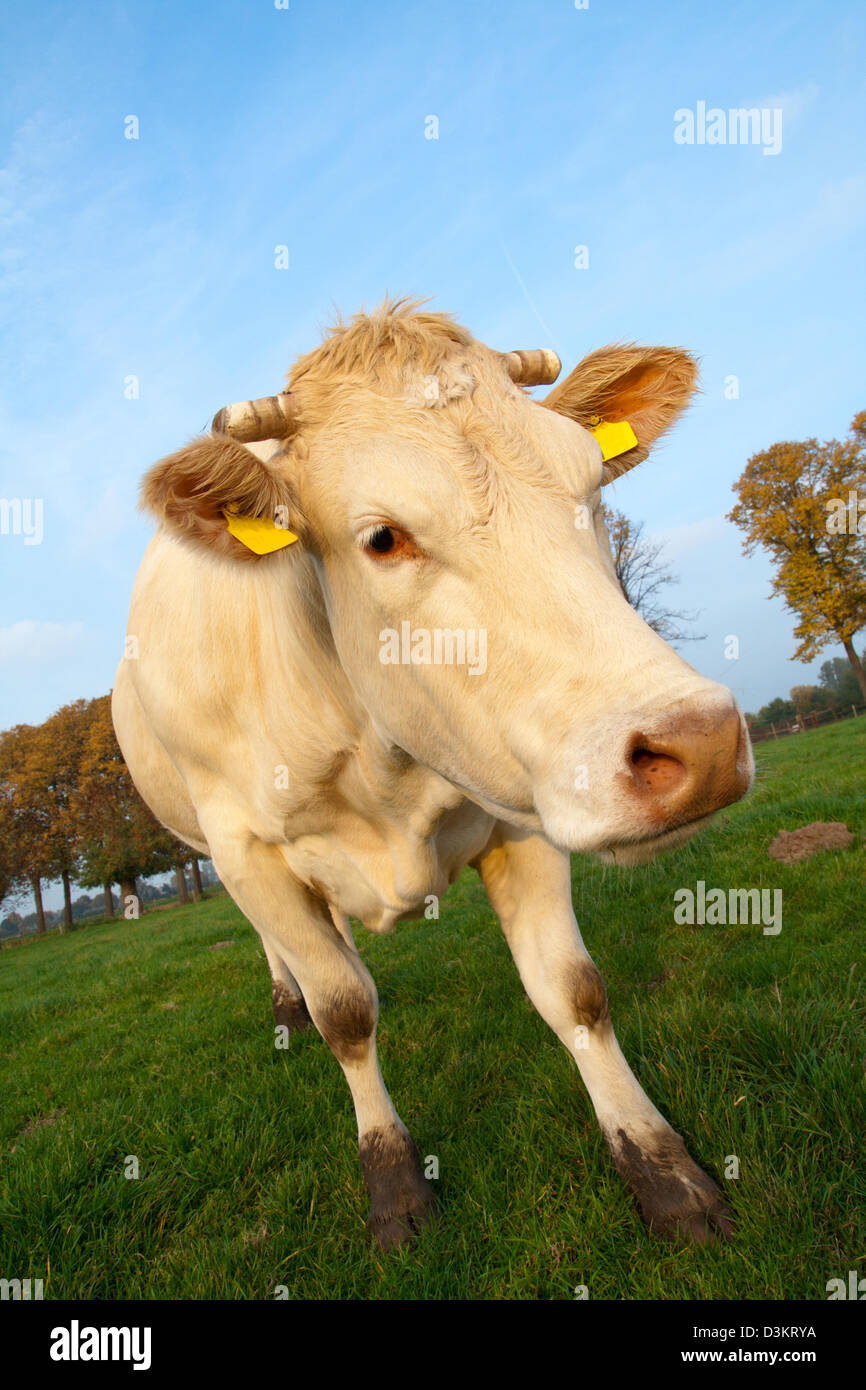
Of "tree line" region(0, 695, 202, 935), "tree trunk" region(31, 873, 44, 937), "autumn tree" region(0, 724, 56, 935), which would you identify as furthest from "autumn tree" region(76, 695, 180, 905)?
"tree trunk" region(31, 873, 44, 937)

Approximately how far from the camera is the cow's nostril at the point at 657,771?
1.57 meters

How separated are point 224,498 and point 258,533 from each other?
14 cm

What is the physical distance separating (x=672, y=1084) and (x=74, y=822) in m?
32.9

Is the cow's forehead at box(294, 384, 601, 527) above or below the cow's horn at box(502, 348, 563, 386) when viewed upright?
below

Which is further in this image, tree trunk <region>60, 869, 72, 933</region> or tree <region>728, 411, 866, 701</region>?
tree trunk <region>60, 869, 72, 933</region>

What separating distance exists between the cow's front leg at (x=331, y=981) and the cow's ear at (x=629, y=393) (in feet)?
6.64

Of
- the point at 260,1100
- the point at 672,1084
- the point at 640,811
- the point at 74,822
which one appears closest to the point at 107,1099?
the point at 260,1100

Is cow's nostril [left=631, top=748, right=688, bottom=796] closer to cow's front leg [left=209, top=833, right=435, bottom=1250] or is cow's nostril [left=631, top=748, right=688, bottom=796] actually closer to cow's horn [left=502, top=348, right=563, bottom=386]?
cow's horn [left=502, top=348, right=563, bottom=386]

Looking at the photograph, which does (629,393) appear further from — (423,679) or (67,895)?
(67,895)

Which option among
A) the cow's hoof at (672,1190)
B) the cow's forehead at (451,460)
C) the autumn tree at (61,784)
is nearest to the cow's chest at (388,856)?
the cow's hoof at (672,1190)

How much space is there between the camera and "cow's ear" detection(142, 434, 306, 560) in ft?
7.25

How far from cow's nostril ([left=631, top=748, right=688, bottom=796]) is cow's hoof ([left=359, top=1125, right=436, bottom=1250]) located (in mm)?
1820

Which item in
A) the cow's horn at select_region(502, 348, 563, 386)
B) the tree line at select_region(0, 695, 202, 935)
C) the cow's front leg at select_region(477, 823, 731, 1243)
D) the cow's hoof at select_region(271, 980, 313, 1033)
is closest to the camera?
the cow's front leg at select_region(477, 823, 731, 1243)
